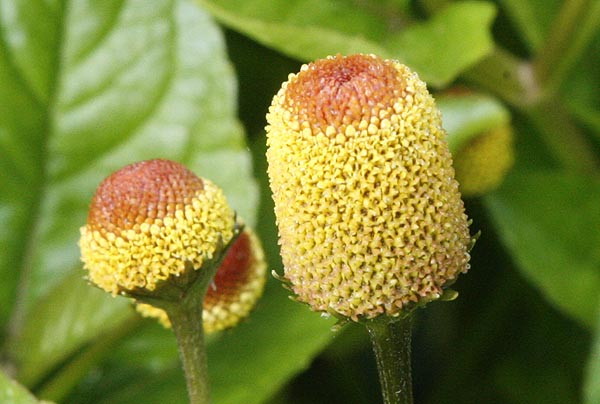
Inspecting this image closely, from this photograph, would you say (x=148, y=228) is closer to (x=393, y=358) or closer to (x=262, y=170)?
(x=393, y=358)

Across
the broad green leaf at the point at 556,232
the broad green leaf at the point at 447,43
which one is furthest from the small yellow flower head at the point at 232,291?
the broad green leaf at the point at 556,232

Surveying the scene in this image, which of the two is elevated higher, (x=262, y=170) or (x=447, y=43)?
(x=447, y=43)

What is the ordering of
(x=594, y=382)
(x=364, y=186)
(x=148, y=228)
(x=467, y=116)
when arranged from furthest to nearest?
1. (x=467, y=116)
2. (x=594, y=382)
3. (x=148, y=228)
4. (x=364, y=186)

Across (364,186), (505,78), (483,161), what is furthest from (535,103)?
(364,186)

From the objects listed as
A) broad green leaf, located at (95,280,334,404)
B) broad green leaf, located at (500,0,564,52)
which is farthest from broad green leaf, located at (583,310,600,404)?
broad green leaf, located at (500,0,564,52)

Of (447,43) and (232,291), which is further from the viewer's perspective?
(447,43)

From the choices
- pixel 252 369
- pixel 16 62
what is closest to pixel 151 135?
pixel 16 62

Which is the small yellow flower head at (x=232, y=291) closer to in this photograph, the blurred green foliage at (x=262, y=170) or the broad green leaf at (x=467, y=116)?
the blurred green foliage at (x=262, y=170)

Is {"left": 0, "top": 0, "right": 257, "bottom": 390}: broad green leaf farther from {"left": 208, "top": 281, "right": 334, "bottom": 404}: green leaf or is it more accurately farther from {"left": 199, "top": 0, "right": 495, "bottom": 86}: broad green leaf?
{"left": 208, "top": 281, "right": 334, "bottom": 404}: green leaf
